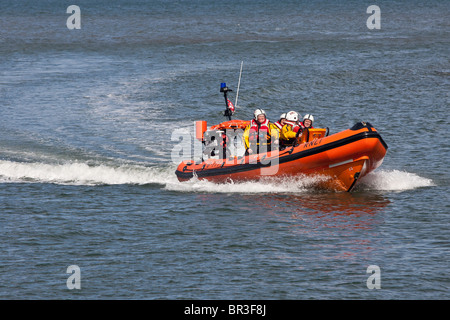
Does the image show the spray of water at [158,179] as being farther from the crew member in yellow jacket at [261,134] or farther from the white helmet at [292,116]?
the white helmet at [292,116]

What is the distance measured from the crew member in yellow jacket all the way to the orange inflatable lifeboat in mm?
206

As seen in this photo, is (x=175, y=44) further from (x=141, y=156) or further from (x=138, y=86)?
(x=141, y=156)

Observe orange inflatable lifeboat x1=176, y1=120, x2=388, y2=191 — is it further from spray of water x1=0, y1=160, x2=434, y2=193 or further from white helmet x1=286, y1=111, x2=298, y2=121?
white helmet x1=286, y1=111, x2=298, y2=121

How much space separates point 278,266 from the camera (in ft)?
A: 35.6

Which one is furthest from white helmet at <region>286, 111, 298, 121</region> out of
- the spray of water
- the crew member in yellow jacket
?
the spray of water

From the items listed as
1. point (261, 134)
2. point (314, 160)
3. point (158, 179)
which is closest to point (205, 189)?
point (158, 179)

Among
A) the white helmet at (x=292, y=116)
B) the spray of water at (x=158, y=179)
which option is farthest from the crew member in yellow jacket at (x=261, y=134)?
the spray of water at (x=158, y=179)

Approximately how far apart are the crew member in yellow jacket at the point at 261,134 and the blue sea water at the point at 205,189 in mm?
752

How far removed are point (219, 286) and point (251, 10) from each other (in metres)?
64.1

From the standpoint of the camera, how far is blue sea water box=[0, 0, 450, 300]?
10523 millimetres

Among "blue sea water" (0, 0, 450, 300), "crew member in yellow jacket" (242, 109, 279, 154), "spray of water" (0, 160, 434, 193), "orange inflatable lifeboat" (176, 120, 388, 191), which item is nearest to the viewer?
"blue sea water" (0, 0, 450, 300)

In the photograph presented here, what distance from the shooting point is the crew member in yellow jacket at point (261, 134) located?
14578mm

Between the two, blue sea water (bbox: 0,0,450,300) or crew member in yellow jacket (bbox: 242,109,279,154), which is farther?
crew member in yellow jacket (bbox: 242,109,279,154)
